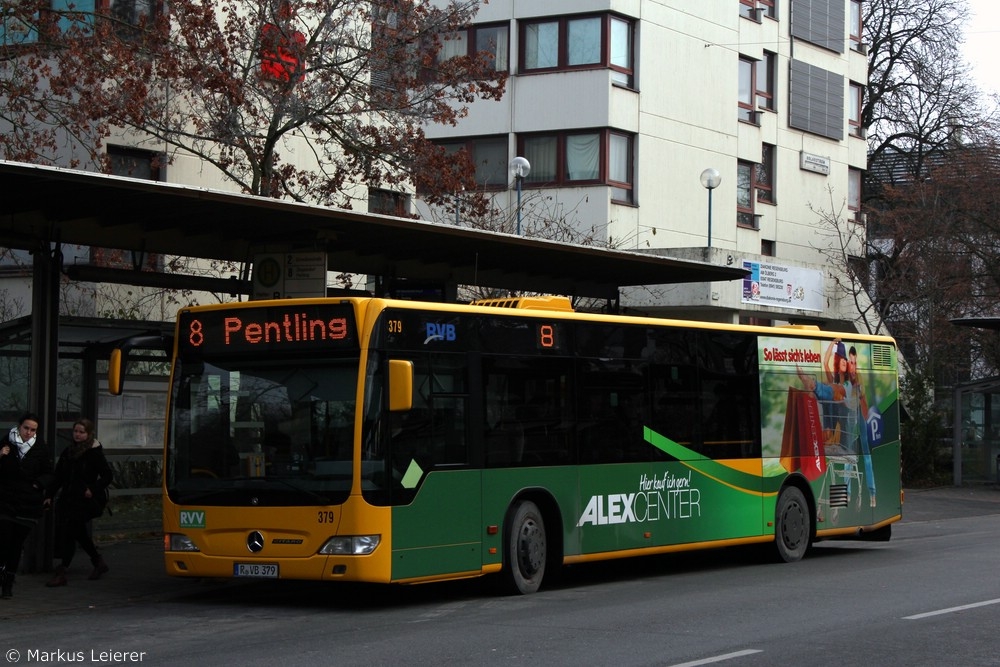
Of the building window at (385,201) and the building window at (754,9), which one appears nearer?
the building window at (385,201)

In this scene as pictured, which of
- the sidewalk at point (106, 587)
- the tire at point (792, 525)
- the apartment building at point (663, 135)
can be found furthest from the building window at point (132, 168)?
the apartment building at point (663, 135)

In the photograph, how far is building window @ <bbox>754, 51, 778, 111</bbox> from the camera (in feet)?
144

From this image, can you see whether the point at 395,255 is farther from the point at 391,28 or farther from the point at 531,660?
the point at 531,660

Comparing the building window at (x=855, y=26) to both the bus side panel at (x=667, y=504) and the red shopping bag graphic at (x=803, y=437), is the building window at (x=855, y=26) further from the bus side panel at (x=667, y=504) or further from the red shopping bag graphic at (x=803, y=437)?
the bus side panel at (x=667, y=504)

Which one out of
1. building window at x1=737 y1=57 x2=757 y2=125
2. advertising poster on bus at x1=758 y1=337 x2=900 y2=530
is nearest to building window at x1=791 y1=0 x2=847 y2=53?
building window at x1=737 y1=57 x2=757 y2=125

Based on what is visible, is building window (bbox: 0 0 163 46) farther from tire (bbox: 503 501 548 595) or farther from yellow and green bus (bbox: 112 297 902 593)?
tire (bbox: 503 501 548 595)

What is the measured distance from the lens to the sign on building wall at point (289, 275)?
55.0 ft

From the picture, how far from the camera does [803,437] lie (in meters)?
18.7

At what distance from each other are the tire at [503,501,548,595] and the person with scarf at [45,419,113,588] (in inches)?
166

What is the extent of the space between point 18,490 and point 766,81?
3450 centimetres

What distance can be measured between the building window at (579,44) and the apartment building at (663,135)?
0.04 metres

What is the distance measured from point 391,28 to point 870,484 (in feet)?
32.8

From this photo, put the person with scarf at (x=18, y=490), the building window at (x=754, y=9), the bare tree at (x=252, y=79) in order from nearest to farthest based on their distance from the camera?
1. the person with scarf at (x=18, y=490)
2. the bare tree at (x=252, y=79)
3. the building window at (x=754, y=9)

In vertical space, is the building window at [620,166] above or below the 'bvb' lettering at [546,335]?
above
